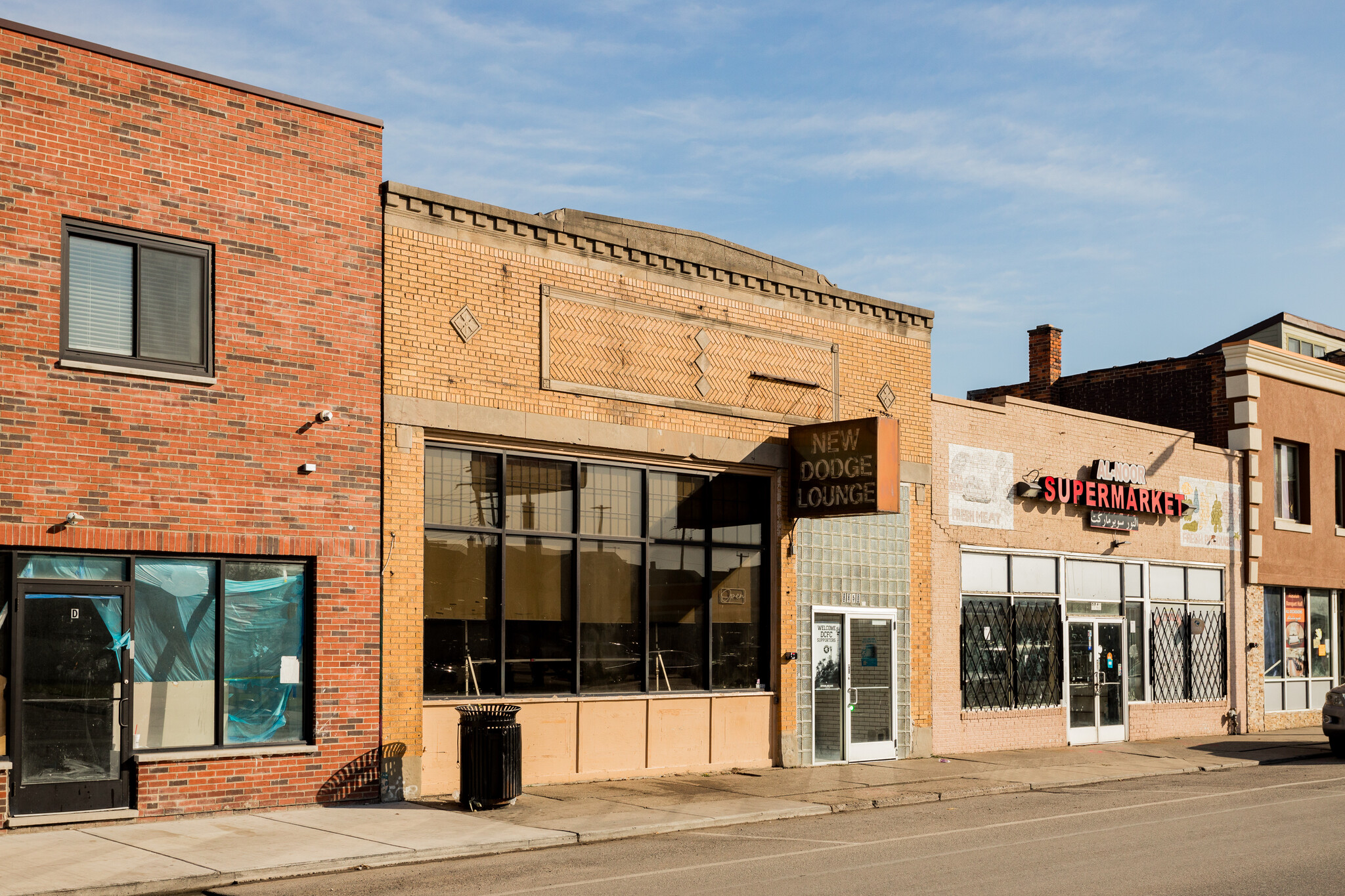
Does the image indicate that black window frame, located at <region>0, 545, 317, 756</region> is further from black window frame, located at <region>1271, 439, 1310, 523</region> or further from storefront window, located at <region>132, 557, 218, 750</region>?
black window frame, located at <region>1271, 439, 1310, 523</region>

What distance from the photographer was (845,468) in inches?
738

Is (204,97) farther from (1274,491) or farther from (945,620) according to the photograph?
(1274,491)

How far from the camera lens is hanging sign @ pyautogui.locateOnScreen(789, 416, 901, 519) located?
18.1 m

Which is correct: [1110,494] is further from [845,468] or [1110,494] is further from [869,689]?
[845,468]

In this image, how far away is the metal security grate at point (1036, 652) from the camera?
23094 mm

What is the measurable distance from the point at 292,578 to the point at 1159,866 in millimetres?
9577

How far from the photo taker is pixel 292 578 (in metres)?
14.8

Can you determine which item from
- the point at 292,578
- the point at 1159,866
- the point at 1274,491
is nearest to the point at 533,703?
the point at 292,578

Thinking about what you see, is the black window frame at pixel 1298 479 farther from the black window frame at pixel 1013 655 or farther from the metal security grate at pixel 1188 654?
the black window frame at pixel 1013 655

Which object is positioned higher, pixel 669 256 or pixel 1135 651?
pixel 669 256

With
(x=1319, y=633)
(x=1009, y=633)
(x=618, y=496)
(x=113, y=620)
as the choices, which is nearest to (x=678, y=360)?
(x=618, y=496)

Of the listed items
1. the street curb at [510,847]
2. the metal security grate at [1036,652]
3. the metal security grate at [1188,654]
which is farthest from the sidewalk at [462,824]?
the metal security grate at [1188,654]

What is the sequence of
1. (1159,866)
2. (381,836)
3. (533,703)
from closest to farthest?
(1159,866) → (381,836) → (533,703)

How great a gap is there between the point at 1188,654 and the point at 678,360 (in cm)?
1454
